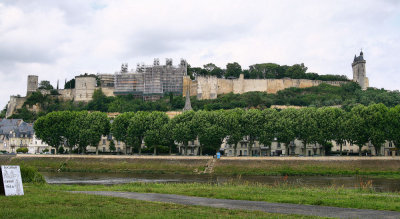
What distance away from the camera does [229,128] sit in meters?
66.7

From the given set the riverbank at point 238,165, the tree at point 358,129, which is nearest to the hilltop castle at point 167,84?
the riverbank at point 238,165

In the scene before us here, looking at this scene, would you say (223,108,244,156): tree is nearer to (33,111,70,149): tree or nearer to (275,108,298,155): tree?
(275,108,298,155): tree

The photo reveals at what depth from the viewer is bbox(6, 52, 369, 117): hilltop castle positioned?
128625 millimetres

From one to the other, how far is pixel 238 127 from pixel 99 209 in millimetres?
50362

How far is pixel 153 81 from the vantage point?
426ft

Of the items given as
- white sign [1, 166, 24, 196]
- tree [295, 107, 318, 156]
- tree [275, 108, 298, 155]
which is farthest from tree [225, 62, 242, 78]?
white sign [1, 166, 24, 196]

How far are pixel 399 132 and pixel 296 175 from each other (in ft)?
54.6

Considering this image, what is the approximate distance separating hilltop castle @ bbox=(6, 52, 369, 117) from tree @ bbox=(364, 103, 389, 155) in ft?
222

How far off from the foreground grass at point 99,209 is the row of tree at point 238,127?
46374mm

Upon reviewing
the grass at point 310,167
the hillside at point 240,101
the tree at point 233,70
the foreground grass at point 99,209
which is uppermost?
the tree at point 233,70

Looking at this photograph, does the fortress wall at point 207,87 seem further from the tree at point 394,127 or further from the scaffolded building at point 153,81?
the tree at point 394,127

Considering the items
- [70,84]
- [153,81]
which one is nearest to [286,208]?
[153,81]

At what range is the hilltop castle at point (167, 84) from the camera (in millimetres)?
128625

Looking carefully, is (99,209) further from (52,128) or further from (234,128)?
(52,128)
